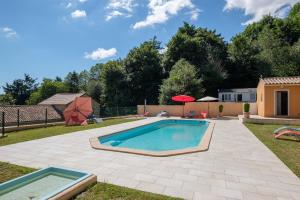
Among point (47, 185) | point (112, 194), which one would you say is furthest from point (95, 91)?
point (112, 194)

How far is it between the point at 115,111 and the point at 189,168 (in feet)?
57.6

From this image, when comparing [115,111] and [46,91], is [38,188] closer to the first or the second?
[115,111]

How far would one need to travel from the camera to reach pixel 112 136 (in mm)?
10695

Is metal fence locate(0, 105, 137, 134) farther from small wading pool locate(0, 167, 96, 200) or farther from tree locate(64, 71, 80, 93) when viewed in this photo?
tree locate(64, 71, 80, 93)

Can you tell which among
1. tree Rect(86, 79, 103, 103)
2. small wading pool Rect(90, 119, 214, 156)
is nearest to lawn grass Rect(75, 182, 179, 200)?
small wading pool Rect(90, 119, 214, 156)

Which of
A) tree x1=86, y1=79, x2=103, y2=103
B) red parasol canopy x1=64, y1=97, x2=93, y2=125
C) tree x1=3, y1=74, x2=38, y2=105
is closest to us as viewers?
red parasol canopy x1=64, y1=97, x2=93, y2=125

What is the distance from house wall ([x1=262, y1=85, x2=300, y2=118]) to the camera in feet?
49.5

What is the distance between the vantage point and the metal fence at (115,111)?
22183 mm

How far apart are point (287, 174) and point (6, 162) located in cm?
736

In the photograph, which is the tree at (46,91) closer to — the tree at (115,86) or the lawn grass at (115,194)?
the tree at (115,86)

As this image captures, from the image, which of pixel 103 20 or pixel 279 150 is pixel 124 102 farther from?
pixel 279 150

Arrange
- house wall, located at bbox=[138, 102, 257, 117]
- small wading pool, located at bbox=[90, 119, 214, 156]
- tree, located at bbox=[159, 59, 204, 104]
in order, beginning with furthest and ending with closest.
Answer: tree, located at bbox=[159, 59, 204, 104] < house wall, located at bbox=[138, 102, 257, 117] < small wading pool, located at bbox=[90, 119, 214, 156]

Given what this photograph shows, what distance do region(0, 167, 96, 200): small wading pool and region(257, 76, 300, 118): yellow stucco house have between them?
15.2 metres

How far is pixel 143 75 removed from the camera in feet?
106
